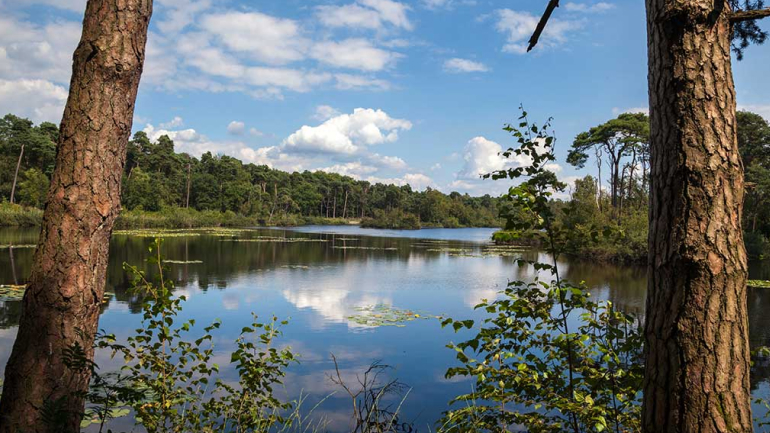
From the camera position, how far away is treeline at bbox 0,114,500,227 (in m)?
44.8

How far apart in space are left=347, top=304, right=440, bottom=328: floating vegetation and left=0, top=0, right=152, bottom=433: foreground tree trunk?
24.5 ft

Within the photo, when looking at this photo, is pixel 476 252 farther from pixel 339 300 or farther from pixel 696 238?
pixel 696 238

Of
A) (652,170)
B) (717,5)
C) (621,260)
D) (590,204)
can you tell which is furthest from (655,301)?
(590,204)

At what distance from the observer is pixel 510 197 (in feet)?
8.16

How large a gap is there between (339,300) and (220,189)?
2282 inches

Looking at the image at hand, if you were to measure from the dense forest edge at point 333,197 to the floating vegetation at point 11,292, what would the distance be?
992cm

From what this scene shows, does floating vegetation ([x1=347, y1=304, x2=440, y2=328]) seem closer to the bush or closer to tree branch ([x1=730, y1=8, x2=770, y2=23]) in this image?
tree branch ([x1=730, y1=8, x2=770, y2=23])

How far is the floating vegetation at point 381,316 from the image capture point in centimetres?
966

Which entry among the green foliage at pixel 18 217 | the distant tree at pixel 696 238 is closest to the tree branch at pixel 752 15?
the distant tree at pixel 696 238

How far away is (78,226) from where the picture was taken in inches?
81.3

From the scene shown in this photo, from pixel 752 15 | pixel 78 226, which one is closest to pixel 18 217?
pixel 78 226

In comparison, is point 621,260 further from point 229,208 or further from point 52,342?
point 229,208

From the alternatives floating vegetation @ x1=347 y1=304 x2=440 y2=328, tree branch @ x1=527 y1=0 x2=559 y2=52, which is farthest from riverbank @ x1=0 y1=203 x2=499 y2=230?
tree branch @ x1=527 y1=0 x2=559 y2=52

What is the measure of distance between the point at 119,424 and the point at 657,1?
5.31 m
